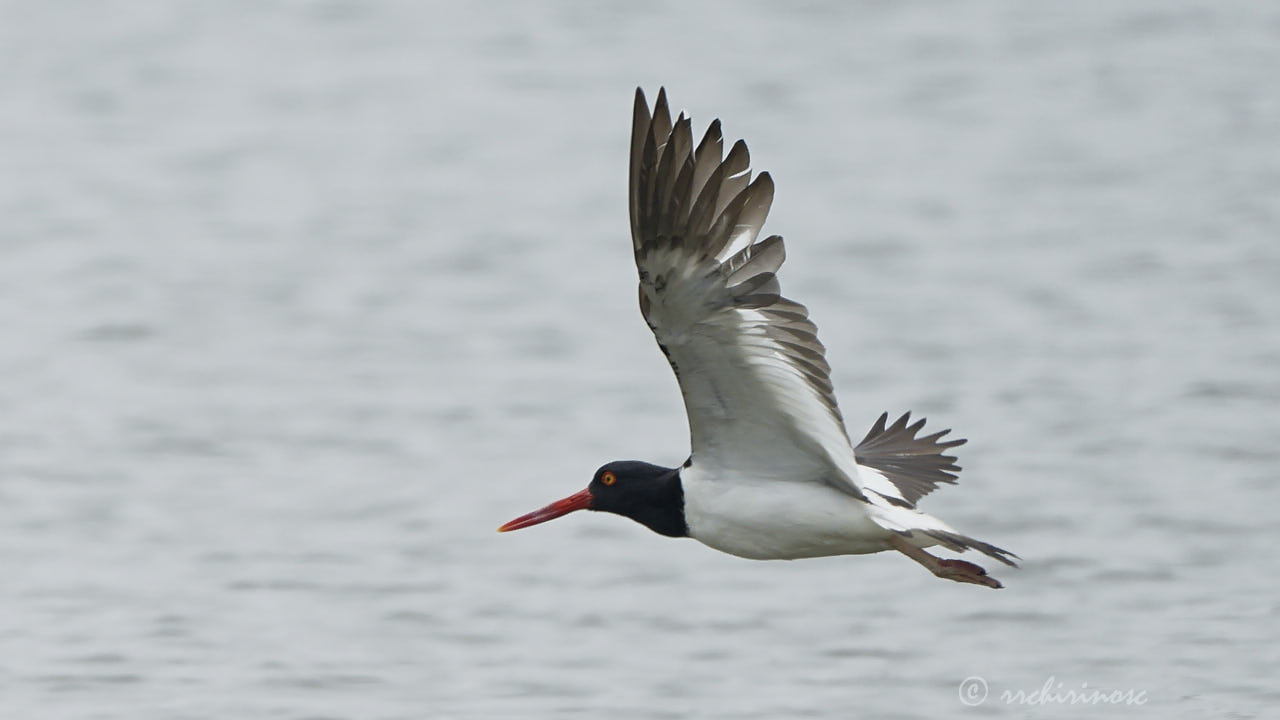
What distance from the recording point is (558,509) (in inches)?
340

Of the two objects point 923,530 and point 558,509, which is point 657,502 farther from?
point 923,530

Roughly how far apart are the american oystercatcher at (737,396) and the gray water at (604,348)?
1.44 metres

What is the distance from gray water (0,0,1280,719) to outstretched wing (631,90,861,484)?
1.82 metres

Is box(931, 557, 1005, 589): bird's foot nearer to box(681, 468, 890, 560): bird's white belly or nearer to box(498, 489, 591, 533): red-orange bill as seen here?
box(681, 468, 890, 560): bird's white belly

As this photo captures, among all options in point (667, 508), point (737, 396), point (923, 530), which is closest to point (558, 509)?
point (667, 508)

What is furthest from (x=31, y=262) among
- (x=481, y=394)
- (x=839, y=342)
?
(x=839, y=342)

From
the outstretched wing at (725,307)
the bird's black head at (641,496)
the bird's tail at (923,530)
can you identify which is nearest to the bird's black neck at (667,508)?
the bird's black head at (641,496)

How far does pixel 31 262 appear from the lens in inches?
637

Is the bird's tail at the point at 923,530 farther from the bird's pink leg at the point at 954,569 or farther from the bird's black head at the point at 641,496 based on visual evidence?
the bird's black head at the point at 641,496

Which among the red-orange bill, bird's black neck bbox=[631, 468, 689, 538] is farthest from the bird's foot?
the red-orange bill

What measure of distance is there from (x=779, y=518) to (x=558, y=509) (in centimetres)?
127

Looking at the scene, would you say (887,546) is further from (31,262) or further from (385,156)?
(385,156)

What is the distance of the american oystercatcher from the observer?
6.83 meters

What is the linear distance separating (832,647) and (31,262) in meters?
8.65
